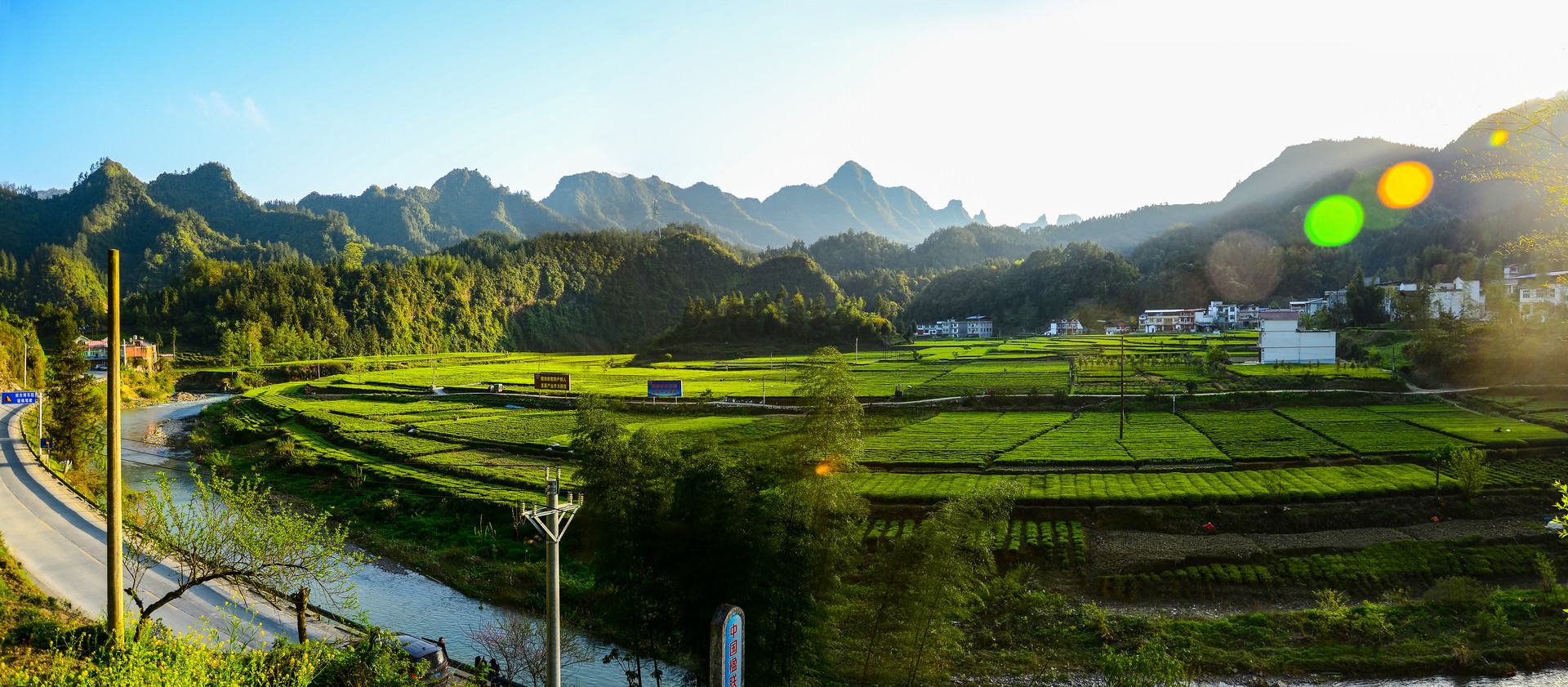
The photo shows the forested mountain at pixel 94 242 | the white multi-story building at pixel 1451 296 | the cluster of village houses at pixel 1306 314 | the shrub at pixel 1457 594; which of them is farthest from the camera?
the forested mountain at pixel 94 242

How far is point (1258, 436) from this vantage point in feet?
112

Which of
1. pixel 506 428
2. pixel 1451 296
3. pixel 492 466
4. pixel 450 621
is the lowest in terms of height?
pixel 450 621

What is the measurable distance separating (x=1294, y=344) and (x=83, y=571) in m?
69.5

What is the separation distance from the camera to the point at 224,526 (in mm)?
12477

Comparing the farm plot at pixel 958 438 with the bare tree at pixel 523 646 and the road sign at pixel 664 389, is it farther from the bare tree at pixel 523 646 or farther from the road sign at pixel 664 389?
the road sign at pixel 664 389

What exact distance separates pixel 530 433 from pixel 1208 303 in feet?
345

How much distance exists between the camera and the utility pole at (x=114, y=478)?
8.77 meters

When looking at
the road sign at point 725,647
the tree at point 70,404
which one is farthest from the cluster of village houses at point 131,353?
the road sign at point 725,647

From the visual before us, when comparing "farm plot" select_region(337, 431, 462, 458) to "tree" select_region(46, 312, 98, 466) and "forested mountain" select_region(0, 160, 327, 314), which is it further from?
"forested mountain" select_region(0, 160, 327, 314)

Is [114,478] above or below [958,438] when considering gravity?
above

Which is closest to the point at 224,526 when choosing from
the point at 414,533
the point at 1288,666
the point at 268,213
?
the point at 414,533

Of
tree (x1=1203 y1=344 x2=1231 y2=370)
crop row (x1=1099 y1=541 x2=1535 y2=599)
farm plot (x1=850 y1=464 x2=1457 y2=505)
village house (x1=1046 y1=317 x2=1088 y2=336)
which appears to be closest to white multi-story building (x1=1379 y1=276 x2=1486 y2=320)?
tree (x1=1203 y1=344 x2=1231 y2=370)

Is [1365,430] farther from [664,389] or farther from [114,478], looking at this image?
[114,478]

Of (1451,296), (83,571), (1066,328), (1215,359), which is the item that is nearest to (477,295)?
(1066,328)
